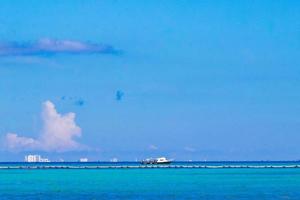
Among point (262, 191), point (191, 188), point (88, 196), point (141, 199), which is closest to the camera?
point (141, 199)

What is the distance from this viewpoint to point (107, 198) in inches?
2827

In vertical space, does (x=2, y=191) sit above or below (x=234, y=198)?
above

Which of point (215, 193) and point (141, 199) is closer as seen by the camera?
point (141, 199)

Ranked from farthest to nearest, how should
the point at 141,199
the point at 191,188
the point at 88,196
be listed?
the point at 191,188 < the point at 88,196 < the point at 141,199

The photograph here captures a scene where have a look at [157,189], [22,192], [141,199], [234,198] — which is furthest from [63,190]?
[234,198]

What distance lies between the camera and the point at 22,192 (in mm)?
81500

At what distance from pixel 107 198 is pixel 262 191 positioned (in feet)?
58.2

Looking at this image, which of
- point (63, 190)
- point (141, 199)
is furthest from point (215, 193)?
point (63, 190)

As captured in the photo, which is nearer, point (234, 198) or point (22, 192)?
point (234, 198)

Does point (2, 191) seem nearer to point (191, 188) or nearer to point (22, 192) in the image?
point (22, 192)

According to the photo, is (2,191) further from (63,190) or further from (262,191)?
(262,191)

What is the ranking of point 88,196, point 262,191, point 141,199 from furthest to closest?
point 262,191 → point 88,196 → point 141,199

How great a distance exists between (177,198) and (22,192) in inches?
728

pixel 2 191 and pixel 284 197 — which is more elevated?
pixel 2 191
